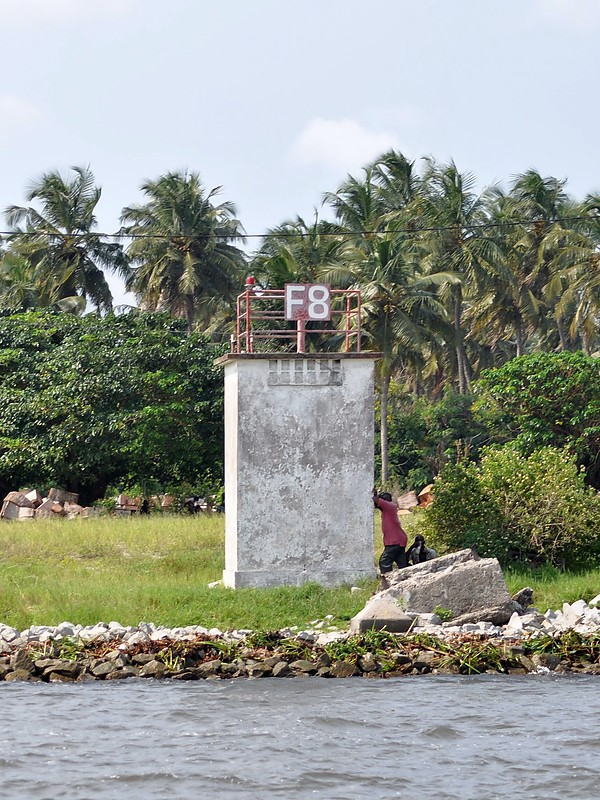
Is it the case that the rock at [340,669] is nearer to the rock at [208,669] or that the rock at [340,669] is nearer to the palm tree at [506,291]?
the rock at [208,669]

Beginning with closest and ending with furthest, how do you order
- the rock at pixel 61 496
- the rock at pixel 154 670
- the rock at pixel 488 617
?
the rock at pixel 154 670
the rock at pixel 488 617
the rock at pixel 61 496

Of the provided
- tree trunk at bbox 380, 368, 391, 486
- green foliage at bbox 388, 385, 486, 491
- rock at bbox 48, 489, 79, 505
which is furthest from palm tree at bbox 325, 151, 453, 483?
rock at bbox 48, 489, 79, 505

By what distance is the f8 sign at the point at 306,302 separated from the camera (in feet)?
65.0

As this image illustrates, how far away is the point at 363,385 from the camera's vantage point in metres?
20.0

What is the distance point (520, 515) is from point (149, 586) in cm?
671

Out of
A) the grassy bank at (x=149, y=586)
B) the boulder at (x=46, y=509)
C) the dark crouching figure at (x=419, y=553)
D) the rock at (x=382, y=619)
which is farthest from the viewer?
the boulder at (x=46, y=509)

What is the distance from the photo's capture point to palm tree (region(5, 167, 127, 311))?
46.4 meters

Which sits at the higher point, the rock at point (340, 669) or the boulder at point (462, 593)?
the boulder at point (462, 593)

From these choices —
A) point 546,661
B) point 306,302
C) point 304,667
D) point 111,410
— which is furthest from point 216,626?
point 111,410

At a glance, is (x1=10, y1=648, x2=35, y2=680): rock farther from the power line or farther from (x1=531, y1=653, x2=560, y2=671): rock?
the power line

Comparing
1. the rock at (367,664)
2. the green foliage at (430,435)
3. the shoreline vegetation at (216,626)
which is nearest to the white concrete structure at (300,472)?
the shoreline vegetation at (216,626)

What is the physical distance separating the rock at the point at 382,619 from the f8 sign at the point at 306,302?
523cm

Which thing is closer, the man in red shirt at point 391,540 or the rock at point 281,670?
the rock at point 281,670

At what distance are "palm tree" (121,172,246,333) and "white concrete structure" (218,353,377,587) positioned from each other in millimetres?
26910
